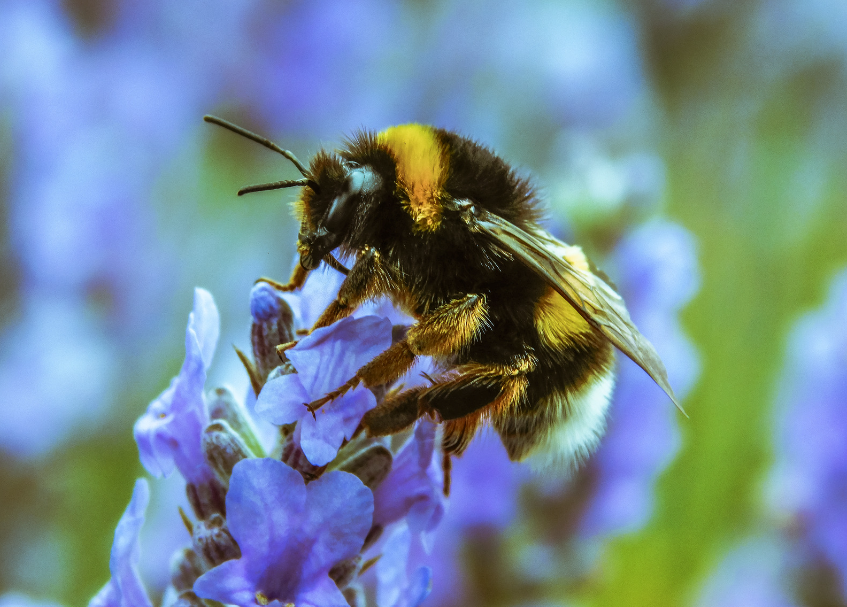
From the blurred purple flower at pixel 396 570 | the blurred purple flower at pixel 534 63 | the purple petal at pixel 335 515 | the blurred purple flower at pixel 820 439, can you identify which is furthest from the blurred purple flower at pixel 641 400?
the blurred purple flower at pixel 534 63

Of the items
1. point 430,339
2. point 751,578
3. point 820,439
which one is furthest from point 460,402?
point 751,578

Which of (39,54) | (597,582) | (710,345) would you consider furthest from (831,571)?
(39,54)

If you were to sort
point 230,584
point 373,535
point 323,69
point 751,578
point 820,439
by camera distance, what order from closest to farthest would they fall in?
point 230,584, point 373,535, point 820,439, point 751,578, point 323,69

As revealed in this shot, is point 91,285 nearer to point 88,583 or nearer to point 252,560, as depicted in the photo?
point 88,583

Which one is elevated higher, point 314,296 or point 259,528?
point 314,296

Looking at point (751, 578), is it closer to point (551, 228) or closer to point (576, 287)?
point (551, 228)

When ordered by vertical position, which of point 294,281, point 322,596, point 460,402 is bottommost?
point 322,596
